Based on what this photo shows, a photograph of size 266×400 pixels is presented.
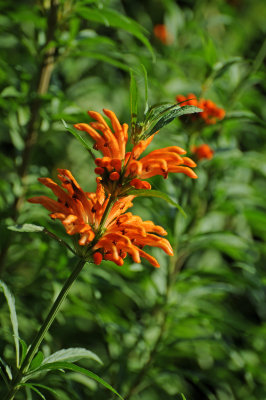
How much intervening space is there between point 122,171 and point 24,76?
0.99 m

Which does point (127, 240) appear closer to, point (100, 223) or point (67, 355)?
point (100, 223)

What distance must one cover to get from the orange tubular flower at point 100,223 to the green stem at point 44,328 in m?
0.06

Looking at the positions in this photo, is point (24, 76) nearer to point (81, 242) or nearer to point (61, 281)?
point (61, 281)

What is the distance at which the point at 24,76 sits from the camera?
1.81m

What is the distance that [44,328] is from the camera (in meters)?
1.00

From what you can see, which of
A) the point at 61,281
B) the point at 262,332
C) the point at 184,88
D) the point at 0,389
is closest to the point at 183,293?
the point at 262,332

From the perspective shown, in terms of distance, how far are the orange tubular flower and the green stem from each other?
62 millimetres

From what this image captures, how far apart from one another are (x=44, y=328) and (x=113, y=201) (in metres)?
0.33

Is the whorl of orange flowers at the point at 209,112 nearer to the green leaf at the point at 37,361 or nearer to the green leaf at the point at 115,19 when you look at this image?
the green leaf at the point at 115,19

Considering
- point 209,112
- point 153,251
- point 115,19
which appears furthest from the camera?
point 153,251

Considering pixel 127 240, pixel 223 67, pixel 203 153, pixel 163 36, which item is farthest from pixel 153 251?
Answer: pixel 163 36

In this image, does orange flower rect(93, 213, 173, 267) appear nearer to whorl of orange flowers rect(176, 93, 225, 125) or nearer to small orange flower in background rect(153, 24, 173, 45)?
whorl of orange flowers rect(176, 93, 225, 125)

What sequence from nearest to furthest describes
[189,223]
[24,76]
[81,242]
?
[81,242]
[24,76]
[189,223]

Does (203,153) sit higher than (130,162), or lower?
lower
